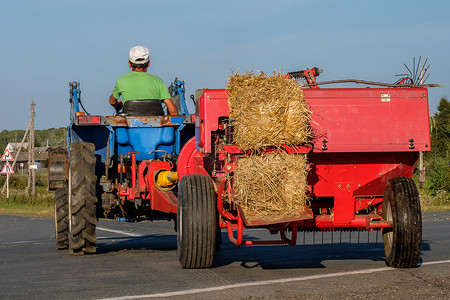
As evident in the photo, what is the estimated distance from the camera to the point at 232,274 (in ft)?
30.6

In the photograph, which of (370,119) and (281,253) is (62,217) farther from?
(370,119)

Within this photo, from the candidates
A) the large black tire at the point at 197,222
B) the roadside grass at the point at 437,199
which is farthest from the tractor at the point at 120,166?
the roadside grass at the point at 437,199

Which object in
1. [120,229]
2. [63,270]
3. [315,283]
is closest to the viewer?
[315,283]

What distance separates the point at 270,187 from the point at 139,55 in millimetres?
5127

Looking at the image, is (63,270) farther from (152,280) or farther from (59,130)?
(59,130)

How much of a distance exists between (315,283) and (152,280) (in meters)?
1.83

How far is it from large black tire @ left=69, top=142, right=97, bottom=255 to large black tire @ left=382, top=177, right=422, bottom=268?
14.3ft

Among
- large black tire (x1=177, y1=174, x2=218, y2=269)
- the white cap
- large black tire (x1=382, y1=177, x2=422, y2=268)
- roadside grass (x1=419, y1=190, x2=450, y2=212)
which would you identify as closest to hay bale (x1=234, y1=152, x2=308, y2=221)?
large black tire (x1=177, y1=174, x2=218, y2=269)

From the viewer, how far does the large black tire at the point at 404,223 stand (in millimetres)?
9438

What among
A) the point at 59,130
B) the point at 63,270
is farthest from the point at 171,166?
the point at 59,130

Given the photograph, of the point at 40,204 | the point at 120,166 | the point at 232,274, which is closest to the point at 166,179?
the point at 120,166

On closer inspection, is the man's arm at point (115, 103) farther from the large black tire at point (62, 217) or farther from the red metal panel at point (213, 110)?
the red metal panel at point (213, 110)

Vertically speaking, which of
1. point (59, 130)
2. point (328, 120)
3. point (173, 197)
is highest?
point (59, 130)

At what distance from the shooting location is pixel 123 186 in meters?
12.5
